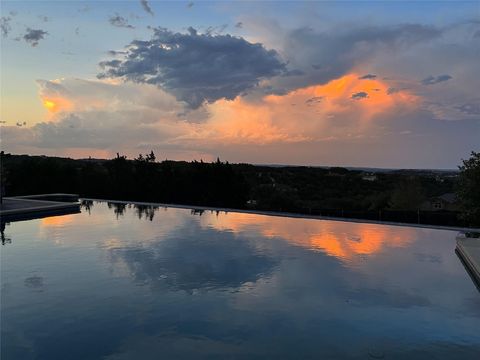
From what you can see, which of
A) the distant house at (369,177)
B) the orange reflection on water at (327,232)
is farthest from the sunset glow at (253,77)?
the distant house at (369,177)

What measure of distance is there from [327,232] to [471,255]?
5023 mm

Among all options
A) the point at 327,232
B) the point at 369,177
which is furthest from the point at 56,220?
the point at 369,177

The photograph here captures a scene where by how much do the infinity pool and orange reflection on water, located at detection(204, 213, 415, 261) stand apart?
0.13 m

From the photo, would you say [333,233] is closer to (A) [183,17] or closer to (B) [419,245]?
(B) [419,245]

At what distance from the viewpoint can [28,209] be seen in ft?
52.1

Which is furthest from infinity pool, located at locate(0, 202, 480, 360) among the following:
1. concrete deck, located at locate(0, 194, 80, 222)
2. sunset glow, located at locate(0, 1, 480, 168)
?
sunset glow, located at locate(0, 1, 480, 168)

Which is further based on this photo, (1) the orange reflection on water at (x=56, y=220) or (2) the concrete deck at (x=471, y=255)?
(1) the orange reflection on water at (x=56, y=220)

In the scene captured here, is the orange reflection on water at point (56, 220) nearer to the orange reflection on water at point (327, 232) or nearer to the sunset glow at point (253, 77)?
the orange reflection on water at point (327, 232)

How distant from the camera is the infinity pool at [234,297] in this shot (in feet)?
16.6

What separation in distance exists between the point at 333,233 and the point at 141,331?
9210 mm

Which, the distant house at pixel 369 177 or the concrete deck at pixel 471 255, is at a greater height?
the distant house at pixel 369 177

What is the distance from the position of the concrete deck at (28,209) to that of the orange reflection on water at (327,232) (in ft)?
20.9

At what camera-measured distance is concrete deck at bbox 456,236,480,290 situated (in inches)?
324

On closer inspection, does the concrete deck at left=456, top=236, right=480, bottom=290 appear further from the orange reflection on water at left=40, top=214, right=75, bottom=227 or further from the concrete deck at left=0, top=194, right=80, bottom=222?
the concrete deck at left=0, top=194, right=80, bottom=222
